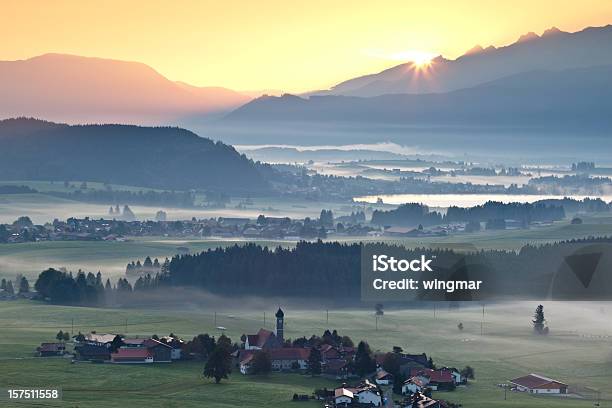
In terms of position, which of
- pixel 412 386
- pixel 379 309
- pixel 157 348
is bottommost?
pixel 412 386

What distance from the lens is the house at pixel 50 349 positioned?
105 m

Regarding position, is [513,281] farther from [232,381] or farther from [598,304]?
[232,381]

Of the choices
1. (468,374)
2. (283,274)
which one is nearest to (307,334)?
(468,374)

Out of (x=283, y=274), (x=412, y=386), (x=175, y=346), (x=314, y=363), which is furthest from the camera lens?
(x=283, y=274)

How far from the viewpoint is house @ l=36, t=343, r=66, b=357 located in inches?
4122

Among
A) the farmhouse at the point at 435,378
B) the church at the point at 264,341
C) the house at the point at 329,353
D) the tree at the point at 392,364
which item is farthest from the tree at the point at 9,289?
the farmhouse at the point at 435,378

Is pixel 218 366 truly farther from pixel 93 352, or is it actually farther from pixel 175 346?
pixel 93 352

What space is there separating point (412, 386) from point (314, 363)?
26.6 ft

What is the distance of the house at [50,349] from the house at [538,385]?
92.4ft

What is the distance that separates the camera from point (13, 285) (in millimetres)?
151375

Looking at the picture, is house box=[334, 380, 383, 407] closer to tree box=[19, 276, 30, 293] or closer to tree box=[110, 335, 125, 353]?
tree box=[110, 335, 125, 353]

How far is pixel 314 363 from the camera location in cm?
10181

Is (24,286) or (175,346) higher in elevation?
(24,286)

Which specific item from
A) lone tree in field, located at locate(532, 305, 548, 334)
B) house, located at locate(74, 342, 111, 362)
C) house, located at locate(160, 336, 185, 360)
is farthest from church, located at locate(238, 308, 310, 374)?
lone tree in field, located at locate(532, 305, 548, 334)
